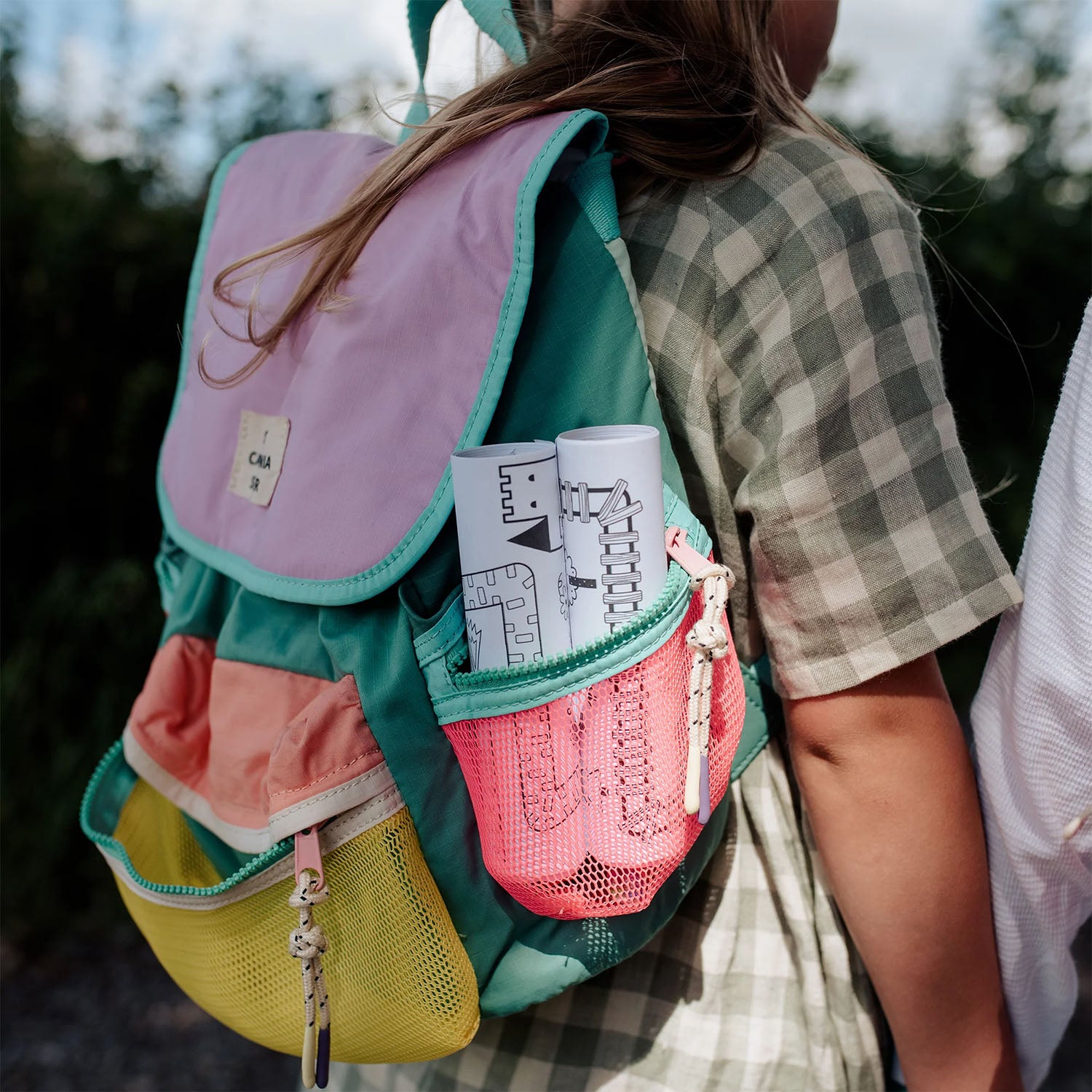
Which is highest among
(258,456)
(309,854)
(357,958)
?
(258,456)

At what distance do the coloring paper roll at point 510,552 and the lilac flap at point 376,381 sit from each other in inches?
2.3

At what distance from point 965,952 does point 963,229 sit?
2.25 metres

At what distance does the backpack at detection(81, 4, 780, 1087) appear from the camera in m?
0.79

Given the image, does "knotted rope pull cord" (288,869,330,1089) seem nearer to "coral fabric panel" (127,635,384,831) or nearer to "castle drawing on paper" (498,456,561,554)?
"coral fabric panel" (127,635,384,831)

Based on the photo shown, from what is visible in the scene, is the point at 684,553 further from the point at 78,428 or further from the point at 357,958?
the point at 78,428

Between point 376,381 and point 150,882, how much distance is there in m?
0.60

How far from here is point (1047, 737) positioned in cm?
86

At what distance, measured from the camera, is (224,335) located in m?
1.13

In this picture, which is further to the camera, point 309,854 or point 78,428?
point 78,428

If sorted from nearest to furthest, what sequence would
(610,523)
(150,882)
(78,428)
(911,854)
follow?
(610,523)
(911,854)
(150,882)
(78,428)

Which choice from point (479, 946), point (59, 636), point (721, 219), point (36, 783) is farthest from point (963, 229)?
point (36, 783)

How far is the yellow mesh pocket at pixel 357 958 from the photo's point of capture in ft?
2.81

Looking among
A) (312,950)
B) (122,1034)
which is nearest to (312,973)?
(312,950)

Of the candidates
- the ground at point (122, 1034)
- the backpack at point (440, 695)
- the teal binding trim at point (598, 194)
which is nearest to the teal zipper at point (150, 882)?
the backpack at point (440, 695)
